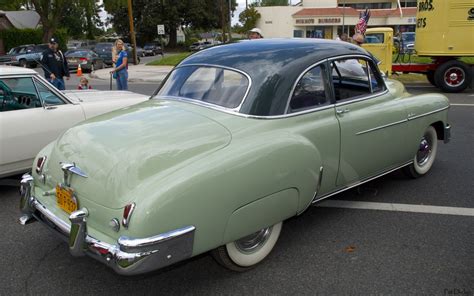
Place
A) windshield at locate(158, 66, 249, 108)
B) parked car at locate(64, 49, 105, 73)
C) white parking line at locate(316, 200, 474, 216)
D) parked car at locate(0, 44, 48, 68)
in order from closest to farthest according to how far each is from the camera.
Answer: windshield at locate(158, 66, 249, 108) → white parking line at locate(316, 200, 474, 216) → parked car at locate(64, 49, 105, 73) → parked car at locate(0, 44, 48, 68)

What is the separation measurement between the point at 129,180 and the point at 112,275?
3.12 ft

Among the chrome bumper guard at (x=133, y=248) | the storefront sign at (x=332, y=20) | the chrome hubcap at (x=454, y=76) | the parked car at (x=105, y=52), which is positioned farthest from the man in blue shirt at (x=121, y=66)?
the storefront sign at (x=332, y=20)

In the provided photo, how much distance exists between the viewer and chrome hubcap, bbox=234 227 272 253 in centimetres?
309

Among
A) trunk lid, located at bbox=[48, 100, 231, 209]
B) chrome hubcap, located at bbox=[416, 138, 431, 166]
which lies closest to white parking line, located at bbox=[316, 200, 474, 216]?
chrome hubcap, located at bbox=[416, 138, 431, 166]

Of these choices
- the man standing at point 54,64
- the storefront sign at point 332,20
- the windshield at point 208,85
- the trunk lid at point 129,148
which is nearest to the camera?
the trunk lid at point 129,148

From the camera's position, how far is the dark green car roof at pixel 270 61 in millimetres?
3270

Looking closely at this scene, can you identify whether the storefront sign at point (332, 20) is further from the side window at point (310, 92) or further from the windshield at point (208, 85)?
the side window at point (310, 92)

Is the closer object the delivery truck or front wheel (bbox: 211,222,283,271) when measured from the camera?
front wheel (bbox: 211,222,283,271)

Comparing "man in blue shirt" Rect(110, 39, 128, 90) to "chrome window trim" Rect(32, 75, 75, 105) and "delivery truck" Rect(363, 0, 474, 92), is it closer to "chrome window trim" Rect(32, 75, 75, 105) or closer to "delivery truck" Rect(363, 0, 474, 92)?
"chrome window trim" Rect(32, 75, 75, 105)

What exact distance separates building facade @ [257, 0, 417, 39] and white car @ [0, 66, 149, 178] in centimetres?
4646

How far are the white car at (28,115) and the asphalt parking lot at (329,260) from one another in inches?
24.8

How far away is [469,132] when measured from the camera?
7.15 meters

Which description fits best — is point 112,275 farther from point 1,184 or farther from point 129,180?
point 1,184

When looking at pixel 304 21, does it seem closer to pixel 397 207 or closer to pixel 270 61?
pixel 397 207
